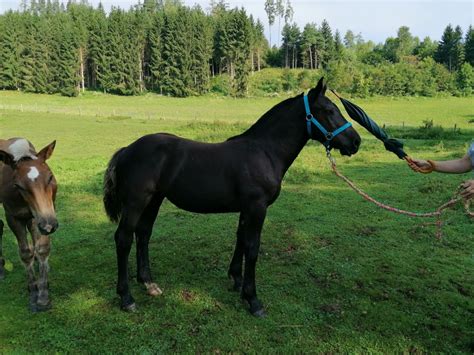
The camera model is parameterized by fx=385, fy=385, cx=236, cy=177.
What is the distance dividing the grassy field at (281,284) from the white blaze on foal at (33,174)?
5.58ft

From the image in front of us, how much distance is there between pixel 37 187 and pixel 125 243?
120 centimetres

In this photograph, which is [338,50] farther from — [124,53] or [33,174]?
[33,174]

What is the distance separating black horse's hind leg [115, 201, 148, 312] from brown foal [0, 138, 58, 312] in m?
0.83

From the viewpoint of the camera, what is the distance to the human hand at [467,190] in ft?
12.2

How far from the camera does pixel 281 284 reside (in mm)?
5379

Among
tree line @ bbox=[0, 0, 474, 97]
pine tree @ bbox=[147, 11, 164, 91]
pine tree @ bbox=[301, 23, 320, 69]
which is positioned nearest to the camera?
tree line @ bbox=[0, 0, 474, 97]

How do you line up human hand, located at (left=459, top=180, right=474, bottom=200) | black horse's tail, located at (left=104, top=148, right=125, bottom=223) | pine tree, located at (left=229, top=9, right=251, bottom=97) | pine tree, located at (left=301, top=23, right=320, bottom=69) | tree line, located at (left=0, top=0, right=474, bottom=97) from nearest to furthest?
human hand, located at (left=459, top=180, right=474, bottom=200)
black horse's tail, located at (left=104, top=148, right=125, bottom=223)
tree line, located at (left=0, top=0, right=474, bottom=97)
pine tree, located at (left=229, top=9, right=251, bottom=97)
pine tree, located at (left=301, top=23, right=320, bottom=69)

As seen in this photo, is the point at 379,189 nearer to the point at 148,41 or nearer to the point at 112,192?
the point at 112,192

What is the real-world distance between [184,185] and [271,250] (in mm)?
2562

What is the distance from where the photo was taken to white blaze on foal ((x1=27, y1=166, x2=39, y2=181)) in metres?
4.13

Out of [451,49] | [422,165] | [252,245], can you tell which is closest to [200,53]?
[451,49]

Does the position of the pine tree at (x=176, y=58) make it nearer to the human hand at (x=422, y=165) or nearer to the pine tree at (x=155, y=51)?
the pine tree at (x=155, y=51)

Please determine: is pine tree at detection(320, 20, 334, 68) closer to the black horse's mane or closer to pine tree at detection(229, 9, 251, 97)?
pine tree at detection(229, 9, 251, 97)

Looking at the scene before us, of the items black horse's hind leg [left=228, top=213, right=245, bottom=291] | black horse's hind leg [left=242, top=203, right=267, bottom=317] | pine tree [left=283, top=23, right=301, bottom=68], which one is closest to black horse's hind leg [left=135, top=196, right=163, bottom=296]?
black horse's hind leg [left=228, top=213, right=245, bottom=291]
